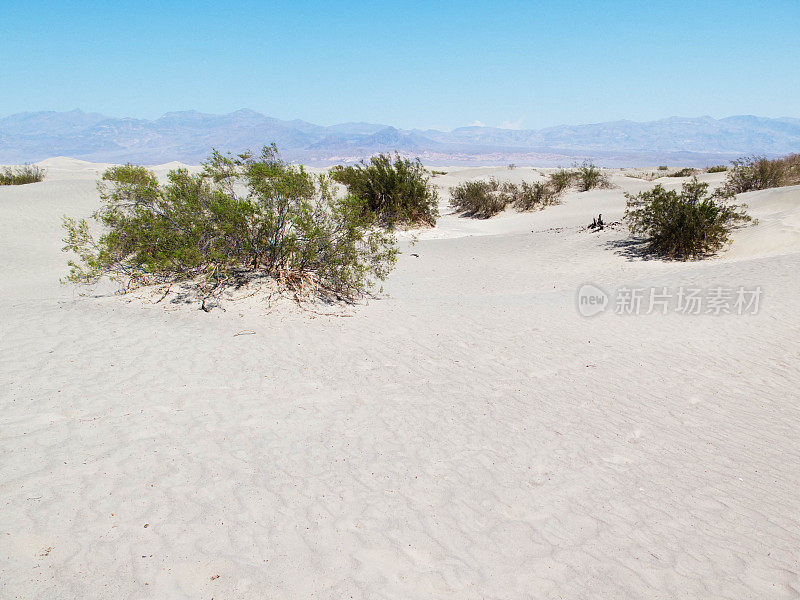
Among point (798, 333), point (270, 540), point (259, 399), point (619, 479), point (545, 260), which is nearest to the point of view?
point (270, 540)

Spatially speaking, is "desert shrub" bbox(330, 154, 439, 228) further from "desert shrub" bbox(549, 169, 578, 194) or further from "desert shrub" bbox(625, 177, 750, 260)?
"desert shrub" bbox(549, 169, 578, 194)

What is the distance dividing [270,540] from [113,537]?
0.94m

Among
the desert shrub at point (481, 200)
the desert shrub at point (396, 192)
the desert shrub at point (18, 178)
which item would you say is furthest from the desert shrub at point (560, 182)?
the desert shrub at point (18, 178)

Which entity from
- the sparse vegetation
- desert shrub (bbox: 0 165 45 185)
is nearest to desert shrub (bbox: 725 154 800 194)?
the sparse vegetation

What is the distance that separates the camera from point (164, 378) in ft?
15.9

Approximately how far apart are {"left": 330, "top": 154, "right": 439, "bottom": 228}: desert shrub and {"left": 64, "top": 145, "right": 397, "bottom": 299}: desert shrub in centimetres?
853

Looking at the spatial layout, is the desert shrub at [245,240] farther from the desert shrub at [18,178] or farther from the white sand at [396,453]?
the desert shrub at [18,178]

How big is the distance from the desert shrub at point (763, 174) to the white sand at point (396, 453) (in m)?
15.9

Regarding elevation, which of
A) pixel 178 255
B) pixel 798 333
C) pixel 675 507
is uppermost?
pixel 178 255

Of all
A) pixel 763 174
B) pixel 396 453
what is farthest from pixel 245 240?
pixel 763 174

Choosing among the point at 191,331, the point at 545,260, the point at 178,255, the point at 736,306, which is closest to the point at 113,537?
the point at 191,331

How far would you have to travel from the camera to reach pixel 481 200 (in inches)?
878

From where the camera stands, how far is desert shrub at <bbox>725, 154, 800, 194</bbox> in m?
19.2

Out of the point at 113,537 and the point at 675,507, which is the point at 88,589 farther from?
the point at 675,507
